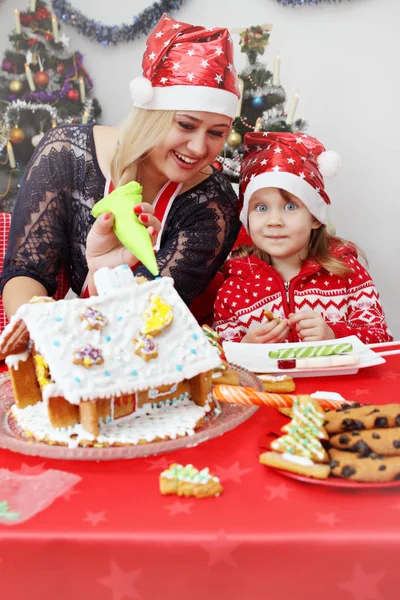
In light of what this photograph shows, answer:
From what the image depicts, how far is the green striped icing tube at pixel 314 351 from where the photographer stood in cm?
112

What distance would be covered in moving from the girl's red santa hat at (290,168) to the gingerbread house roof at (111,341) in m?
0.75

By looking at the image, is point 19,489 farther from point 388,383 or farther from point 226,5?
point 226,5

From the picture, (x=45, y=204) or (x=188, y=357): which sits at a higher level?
(x=45, y=204)

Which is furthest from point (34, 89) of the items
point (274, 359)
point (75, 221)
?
point (274, 359)

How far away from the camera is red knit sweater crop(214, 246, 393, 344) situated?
1.58 meters

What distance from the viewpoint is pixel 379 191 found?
11.2 feet

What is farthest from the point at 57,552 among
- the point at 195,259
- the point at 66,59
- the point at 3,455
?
the point at 66,59

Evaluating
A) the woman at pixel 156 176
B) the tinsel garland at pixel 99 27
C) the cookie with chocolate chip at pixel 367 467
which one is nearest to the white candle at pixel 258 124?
the tinsel garland at pixel 99 27

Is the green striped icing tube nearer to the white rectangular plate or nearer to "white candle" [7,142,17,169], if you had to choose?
the white rectangular plate

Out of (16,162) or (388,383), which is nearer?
(388,383)

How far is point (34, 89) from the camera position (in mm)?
3420

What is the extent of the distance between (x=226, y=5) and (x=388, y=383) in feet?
10.1

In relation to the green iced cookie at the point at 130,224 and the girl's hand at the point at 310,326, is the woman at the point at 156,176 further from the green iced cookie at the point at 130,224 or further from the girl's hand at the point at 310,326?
the girl's hand at the point at 310,326

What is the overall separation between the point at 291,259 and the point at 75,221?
24.9 inches
